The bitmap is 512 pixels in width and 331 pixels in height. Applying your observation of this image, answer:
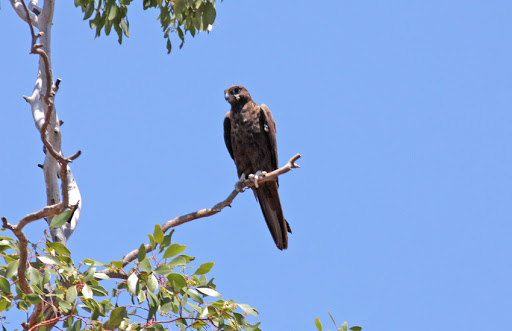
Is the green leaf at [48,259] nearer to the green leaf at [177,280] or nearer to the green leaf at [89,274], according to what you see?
the green leaf at [89,274]

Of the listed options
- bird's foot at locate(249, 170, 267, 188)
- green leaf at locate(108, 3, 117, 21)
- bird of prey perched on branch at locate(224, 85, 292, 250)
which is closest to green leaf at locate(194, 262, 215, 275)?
bird's foot at locate(249, 170, 267, 188)

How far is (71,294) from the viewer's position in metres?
3.37

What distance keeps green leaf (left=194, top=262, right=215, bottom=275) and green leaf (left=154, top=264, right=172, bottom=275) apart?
0.37m

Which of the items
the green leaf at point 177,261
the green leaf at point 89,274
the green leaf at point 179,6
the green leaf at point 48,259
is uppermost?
the green leaf at point 179,6

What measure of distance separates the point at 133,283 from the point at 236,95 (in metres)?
3.80

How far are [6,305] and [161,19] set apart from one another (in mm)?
3658

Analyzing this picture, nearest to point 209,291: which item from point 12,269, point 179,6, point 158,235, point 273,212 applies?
point 158,235

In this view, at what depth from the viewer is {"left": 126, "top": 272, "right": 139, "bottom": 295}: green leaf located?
3.40m

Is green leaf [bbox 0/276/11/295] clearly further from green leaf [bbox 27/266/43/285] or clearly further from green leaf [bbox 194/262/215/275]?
green leaf [bbox 194/262/215/275]

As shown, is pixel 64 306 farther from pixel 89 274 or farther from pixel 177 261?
pixel 177 261

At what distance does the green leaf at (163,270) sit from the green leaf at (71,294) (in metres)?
0.43

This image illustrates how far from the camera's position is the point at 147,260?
3.46 meters

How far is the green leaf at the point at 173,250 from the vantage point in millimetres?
3580

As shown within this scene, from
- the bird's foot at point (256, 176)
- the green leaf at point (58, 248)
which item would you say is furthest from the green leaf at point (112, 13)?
the green leaf at point (58, 248)
